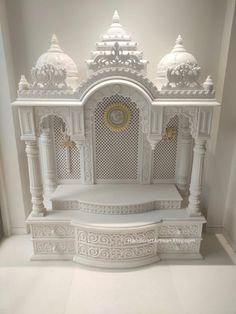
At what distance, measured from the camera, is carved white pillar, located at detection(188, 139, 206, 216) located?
211 centimetres

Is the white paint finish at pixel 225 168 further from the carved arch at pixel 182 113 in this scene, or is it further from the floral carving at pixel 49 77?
the floral carving at pixel 49 77

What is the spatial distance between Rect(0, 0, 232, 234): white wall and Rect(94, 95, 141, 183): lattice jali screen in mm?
488

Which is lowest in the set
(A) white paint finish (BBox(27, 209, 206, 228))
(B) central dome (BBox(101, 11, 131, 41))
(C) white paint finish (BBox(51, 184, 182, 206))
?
(A) white paint finish (BBox(27, 209, 206, 228))

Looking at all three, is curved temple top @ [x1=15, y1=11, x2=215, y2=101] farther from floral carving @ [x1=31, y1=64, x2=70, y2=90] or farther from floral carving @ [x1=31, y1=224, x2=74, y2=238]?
floral carving @ [x1=31, y1=224, x2=74, y2=238]

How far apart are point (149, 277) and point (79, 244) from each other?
0.71 metres

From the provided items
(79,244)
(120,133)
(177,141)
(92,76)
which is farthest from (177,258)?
(92,76)

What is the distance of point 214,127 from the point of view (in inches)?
96.7

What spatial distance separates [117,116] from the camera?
7.75 ft

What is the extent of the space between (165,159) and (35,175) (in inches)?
53.4

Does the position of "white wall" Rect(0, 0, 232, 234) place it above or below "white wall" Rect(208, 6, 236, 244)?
above

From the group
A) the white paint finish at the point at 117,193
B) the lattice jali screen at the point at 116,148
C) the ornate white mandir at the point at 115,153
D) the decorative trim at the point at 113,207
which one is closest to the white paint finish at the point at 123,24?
the ornate white mandir at the point at 115,153

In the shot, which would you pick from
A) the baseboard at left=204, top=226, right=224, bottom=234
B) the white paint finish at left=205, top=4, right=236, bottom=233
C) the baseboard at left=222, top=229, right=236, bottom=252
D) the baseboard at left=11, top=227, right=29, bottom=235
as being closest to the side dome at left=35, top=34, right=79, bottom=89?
the white paint finish at left=205, top=4, right=236, bottom=233

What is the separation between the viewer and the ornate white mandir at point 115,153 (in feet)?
6.25

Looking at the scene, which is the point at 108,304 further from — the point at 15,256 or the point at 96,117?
the point at 96,117
